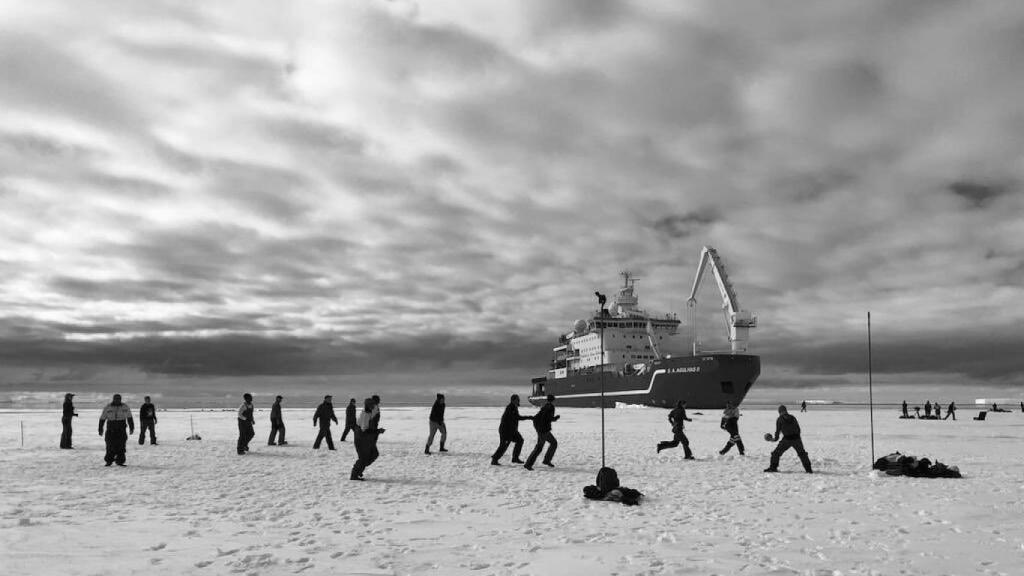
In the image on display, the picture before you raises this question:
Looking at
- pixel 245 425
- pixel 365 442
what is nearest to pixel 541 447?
pixel 365 442

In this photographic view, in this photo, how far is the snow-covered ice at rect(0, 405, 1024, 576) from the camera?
632 cm

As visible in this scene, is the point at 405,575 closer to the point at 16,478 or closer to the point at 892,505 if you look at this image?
the point at 892,505

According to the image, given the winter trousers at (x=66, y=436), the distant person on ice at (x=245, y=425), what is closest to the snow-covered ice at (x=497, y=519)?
the distant person on ice at (x=245, y=425)

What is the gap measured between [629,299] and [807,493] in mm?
66162

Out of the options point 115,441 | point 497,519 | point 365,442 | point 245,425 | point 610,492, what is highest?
point 365,442

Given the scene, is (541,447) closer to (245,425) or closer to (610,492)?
(610,492)

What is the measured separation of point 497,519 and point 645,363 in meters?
58.0

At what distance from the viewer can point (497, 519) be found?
859 centimetres

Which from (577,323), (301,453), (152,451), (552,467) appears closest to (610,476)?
(552,467)

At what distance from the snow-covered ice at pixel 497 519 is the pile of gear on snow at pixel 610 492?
0.24m

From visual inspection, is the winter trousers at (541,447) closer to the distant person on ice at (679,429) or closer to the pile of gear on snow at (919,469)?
the distant person on ice at (679,429)

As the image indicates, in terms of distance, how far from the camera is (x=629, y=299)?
76.2 m

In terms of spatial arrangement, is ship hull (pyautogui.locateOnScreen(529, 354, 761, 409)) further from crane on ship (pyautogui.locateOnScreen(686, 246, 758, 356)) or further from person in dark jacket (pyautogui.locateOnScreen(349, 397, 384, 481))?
person in dark jacket (pyautogui.locateOnScreen(349, 397, 384, 481))

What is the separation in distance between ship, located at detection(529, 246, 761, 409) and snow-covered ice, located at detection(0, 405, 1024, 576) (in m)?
37.5
